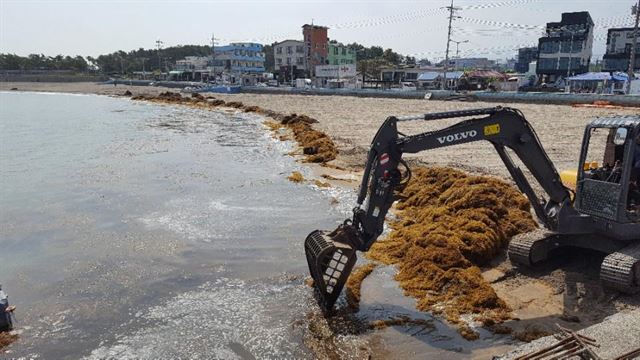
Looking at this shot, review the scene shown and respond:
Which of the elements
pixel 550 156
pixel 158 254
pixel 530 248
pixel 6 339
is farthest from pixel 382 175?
pixel 550 156

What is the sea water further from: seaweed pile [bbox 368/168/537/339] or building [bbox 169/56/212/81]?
building [bbox 169/56/212/81]

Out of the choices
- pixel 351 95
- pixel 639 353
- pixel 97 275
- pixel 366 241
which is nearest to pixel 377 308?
pixel 366 241

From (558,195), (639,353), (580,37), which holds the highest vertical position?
(580,37)

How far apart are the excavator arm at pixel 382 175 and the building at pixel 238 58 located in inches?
4681

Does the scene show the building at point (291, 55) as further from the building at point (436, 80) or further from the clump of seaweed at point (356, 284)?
the clump of seaweed at point (356, 284)

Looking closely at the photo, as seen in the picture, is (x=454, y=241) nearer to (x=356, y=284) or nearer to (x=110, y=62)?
(x=356, y=284)

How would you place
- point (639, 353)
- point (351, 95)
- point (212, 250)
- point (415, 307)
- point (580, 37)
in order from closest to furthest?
point (639, 353), point (415, 307), point (212, 250), point (351, 95), point (580, 37)

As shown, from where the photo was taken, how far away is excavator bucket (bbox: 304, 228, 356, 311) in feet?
25.8

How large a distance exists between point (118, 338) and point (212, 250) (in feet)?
13.6

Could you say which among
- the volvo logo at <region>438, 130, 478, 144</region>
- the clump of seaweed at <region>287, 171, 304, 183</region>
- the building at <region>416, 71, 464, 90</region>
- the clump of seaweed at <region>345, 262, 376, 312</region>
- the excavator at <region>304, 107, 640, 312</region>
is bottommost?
the clump of seaweed at <region>345, 262, 376, 312</region>

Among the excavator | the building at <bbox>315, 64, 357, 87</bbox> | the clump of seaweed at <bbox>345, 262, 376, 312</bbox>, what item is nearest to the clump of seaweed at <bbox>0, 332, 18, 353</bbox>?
the excavator

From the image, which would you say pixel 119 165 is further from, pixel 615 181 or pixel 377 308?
pixel 615 181

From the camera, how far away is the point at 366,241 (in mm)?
8125

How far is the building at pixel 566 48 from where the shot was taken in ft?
274
